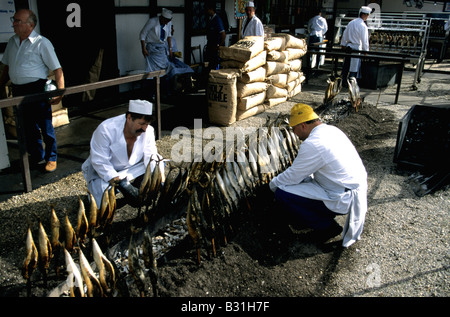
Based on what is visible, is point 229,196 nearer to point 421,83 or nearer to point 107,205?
point 107,205

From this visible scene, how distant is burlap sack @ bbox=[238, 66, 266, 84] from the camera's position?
6812 millimetres

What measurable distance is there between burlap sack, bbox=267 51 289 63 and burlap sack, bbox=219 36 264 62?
0.70 m

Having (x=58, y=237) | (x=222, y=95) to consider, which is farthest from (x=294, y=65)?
(x=58, y=237)

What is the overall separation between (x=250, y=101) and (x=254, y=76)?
46cm

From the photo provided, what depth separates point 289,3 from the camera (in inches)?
560

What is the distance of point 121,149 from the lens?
3.59 m

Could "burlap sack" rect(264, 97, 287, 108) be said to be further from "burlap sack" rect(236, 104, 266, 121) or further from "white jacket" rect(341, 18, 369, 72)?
"white jacket" rect(341, 18, 369, 72)

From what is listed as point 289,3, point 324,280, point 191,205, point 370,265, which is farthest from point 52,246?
point 289,3

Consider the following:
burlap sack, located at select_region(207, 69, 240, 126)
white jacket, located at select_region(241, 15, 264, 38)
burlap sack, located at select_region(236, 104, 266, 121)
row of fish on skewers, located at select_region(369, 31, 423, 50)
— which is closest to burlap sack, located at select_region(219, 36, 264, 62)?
burlap sack, located at select_region(207, 69, 240, 126)

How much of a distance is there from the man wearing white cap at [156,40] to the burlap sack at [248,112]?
1.87 m

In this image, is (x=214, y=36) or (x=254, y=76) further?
(x=214, y=36)

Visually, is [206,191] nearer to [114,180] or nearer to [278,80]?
[114,180]

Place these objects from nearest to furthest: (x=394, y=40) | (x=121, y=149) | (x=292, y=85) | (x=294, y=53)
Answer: (x=121, y=149)
(x=294, y=53)
(x=292, y=85)
(x=394, y=40)

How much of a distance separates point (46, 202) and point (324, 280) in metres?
2.94
